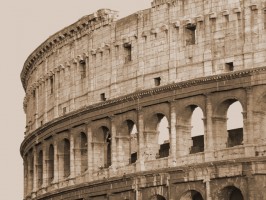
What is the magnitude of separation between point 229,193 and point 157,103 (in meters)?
5.96

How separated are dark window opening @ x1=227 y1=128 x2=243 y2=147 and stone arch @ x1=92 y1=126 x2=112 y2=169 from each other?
7.26 m

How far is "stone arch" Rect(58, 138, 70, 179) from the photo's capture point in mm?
54000

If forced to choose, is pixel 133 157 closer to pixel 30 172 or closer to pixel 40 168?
pixel 40 168

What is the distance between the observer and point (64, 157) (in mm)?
54406

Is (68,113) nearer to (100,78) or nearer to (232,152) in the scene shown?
(100,78)

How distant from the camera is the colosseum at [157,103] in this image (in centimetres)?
4309

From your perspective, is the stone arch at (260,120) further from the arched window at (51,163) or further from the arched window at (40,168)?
the arched window at (40,168)

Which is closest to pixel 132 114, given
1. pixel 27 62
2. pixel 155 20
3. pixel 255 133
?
pixel 155 20

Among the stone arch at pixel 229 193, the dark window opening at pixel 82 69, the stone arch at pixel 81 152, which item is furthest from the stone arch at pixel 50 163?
the stone arch at pixel 229 193

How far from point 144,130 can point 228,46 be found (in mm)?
6192

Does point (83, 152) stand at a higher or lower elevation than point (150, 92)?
lower

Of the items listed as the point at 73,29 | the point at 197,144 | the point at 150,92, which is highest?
the point at 73,29

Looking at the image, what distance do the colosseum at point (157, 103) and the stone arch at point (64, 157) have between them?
60 millimetres

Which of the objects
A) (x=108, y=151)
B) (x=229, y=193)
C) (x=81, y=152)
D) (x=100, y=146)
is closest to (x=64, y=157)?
(x=81, y=152)
